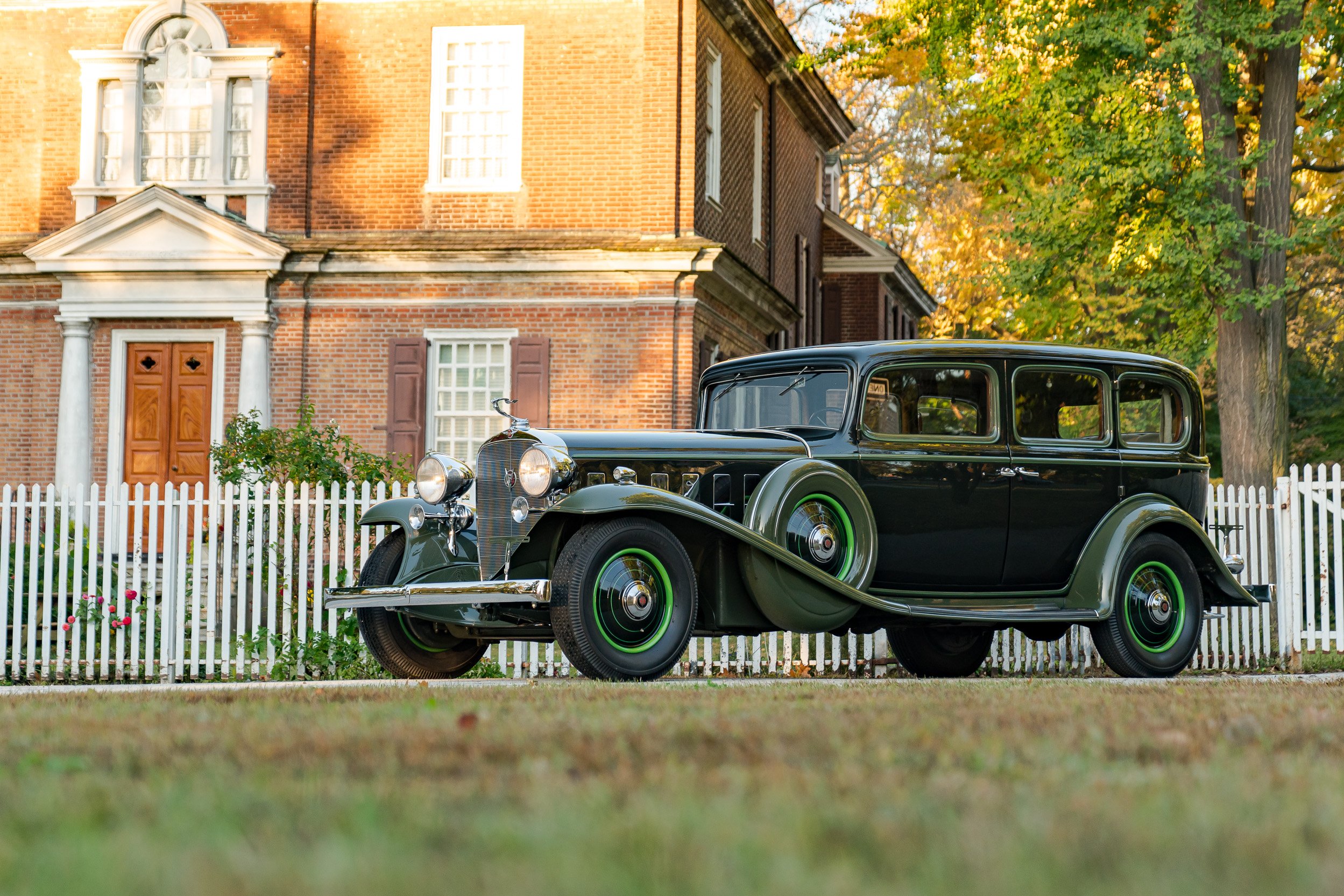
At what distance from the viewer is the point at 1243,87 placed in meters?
17.8

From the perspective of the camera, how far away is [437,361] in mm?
20266

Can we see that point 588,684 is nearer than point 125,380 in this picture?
Yes

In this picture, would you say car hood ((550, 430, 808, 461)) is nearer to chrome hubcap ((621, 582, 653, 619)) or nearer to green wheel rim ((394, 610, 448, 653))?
chrome hubcap ((621, 582, 653, 619))

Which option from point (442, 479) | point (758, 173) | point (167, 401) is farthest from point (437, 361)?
point (442, 479)

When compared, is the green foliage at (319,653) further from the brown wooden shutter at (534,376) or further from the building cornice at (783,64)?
the building cornice at (783,64)

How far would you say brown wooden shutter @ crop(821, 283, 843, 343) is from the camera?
31188 millimetres

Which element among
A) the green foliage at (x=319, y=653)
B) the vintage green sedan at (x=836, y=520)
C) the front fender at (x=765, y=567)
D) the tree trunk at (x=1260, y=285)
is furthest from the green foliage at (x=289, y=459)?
the tree trunk at (x=1260, y=285)

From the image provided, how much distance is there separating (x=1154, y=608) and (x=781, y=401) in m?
2.75

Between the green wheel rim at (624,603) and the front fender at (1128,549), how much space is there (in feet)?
10.1

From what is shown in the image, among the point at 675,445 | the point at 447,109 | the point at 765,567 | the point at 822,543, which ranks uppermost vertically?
the point at 447,109

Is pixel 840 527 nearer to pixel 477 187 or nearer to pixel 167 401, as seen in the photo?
pixel 477 187

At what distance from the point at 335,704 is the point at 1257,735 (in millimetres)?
3496

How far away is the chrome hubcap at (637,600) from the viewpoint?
25.2 feet

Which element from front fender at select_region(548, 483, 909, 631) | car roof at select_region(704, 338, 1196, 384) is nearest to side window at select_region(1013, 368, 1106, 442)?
car roof at select_region(704, 338, 1196, 384)
